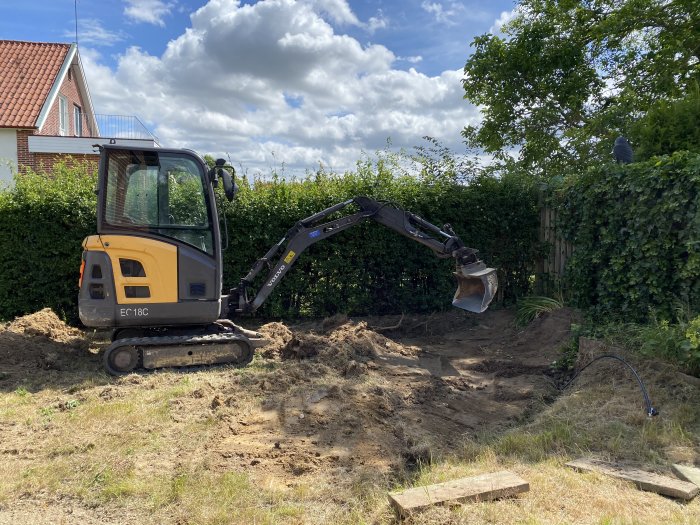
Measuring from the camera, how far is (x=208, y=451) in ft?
14.5

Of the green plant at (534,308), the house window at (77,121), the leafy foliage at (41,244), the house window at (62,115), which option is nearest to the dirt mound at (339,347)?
the green plant at (534,308)

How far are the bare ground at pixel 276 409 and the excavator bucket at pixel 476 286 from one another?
80cm

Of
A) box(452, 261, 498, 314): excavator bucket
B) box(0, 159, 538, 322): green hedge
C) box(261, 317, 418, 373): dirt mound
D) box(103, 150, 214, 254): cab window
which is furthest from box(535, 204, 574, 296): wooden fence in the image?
box(103, 150, 214, 254): cab window

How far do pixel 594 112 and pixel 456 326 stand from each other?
26.6 ft

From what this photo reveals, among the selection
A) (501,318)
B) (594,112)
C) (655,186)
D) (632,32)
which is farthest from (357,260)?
(632,32)

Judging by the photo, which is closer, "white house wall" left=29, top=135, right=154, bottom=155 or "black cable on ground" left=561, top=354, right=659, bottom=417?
"black cable on ground" left=561, top=354, right=659, bottom=417

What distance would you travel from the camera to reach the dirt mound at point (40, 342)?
7000mm

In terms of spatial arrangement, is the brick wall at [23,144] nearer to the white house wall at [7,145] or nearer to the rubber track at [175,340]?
the white house wall at [7,145]

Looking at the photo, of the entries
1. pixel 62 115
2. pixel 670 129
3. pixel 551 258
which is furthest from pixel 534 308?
pixel 62 115

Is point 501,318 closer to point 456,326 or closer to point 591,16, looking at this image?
point 456,326

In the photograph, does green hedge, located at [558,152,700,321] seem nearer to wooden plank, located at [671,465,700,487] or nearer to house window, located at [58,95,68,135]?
wooden plank, located at [671,465,700,487]

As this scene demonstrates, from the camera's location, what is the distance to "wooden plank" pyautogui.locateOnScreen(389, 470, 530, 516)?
3.35m

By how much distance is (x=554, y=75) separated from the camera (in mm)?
14883

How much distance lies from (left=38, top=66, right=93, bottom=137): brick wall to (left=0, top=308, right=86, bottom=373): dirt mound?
15.1 meters
